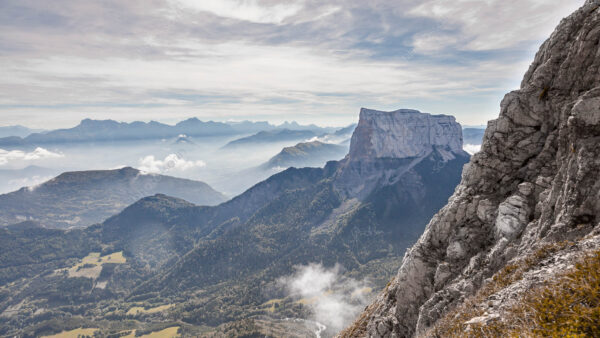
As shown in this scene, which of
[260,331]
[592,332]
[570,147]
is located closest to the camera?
[592,332]

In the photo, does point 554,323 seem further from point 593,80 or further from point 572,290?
point 593,80

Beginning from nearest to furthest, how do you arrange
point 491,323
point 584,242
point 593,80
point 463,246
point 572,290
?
point 572,290
point 491,323
point 584,242
point 593,80
point 463,246

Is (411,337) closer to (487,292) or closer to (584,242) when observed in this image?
(487,292)

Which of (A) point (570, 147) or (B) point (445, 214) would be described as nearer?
(A) point (570, 147)

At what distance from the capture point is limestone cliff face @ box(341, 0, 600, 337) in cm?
1716

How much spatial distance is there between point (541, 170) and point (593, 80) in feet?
24.2

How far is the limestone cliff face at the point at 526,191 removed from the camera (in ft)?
56.3

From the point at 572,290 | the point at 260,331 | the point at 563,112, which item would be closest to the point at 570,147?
the point at 563,112

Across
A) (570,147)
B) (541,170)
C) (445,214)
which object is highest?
(570,147)

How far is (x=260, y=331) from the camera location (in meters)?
199

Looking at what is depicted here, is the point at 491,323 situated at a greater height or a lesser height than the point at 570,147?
lesser

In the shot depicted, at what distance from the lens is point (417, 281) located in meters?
30.8

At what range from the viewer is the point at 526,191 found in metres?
23.0

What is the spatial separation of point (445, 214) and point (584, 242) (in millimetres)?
15319
